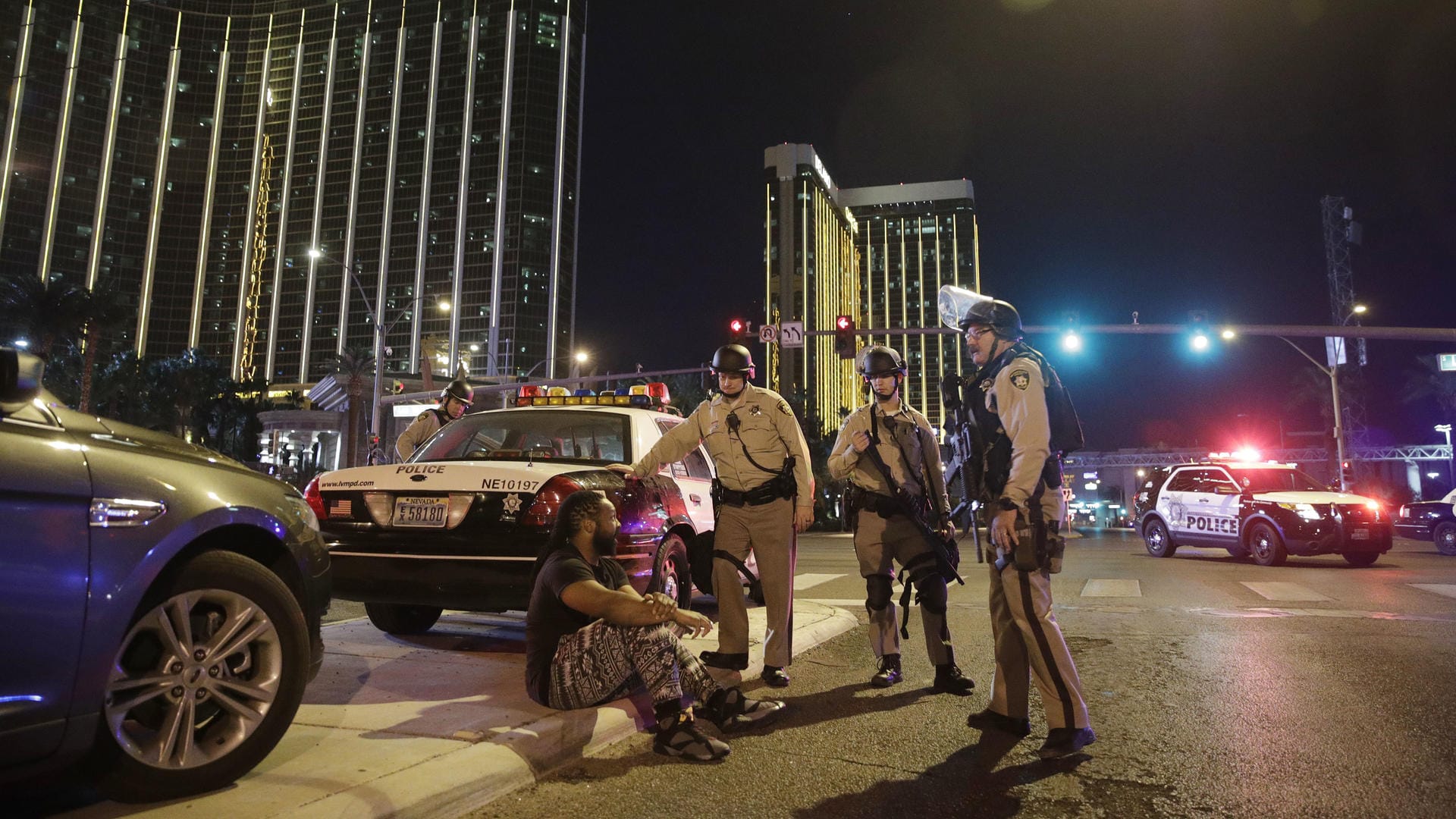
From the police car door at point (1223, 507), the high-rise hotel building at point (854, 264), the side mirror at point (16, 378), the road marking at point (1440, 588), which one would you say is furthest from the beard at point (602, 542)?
the high-rise hotel building at point (854, 264)

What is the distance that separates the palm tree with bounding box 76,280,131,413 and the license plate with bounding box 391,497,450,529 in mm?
56272

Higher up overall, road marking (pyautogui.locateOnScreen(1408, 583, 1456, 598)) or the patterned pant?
the patterned pant

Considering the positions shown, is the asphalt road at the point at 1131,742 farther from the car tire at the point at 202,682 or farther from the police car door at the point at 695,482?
the police car door at the point at 695,482

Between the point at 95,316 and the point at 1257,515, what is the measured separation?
193ft

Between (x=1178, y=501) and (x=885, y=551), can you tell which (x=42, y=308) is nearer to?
(x=1178, y=501)

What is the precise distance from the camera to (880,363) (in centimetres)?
547

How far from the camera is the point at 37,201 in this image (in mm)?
124062

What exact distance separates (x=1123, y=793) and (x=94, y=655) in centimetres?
338

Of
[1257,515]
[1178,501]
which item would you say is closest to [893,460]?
[1257,515]

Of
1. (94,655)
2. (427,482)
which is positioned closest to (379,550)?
(427,482)

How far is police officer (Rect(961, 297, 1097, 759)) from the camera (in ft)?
12.5

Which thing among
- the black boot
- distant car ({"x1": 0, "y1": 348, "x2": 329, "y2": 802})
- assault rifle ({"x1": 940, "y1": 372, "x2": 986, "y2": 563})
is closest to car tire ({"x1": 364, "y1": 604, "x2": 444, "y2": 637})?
distant car ({"x1": 0, "y1": 348, "x2": 329, "y2": 802})

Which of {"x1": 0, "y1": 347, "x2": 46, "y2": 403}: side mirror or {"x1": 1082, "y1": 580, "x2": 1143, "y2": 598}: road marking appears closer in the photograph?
{"x1": 0, "y1": 347, "x2": 46, "y2": 403}: side mirror

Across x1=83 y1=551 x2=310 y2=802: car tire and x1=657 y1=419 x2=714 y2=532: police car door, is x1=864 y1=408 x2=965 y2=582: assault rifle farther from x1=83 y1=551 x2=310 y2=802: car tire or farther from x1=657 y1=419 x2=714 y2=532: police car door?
x1=83 y1=551 x2=310 y2=802: car tire
